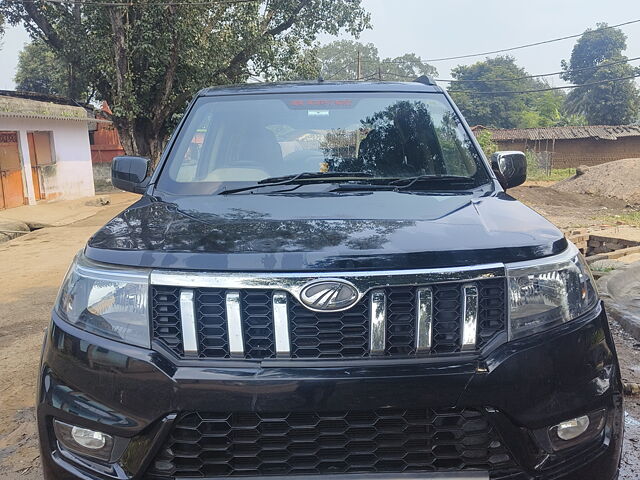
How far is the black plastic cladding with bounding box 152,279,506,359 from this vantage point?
1664 millimetres

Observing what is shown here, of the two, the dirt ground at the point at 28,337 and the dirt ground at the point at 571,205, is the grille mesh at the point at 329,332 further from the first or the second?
the dirt ground at the point at 571,205

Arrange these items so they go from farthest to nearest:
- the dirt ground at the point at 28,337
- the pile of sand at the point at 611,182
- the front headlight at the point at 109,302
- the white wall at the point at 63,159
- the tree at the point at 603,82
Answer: the tree at the point at 603,82, the pile of sand at the point at 611,182, the white wall at the point at 63,159, the dirt ground at the point at 28,337, the front headlight at the point at 109,302

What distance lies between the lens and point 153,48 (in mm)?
16500

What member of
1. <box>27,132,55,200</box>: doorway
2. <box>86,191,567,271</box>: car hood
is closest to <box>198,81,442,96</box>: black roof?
<box>86,191,567,271</box>: car hood

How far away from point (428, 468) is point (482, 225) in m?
0.80

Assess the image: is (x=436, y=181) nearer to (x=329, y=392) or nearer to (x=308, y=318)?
(x=308, y=318)

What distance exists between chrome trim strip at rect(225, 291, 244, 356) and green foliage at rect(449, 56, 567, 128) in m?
59.0

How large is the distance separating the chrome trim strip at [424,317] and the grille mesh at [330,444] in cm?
20

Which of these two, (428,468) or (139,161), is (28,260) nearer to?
(139,161)

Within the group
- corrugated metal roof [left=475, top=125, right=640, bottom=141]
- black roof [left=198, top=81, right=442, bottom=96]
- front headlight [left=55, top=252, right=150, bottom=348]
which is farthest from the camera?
corrugated metal roof [left=475, top=125, right=640, bottom=141]

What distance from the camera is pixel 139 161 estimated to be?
3109mm

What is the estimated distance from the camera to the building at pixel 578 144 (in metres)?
35.0

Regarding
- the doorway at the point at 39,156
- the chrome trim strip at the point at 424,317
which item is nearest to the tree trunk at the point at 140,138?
the doorway at the point at 39,156

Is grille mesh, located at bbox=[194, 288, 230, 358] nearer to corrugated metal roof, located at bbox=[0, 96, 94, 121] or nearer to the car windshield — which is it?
the car windshield
